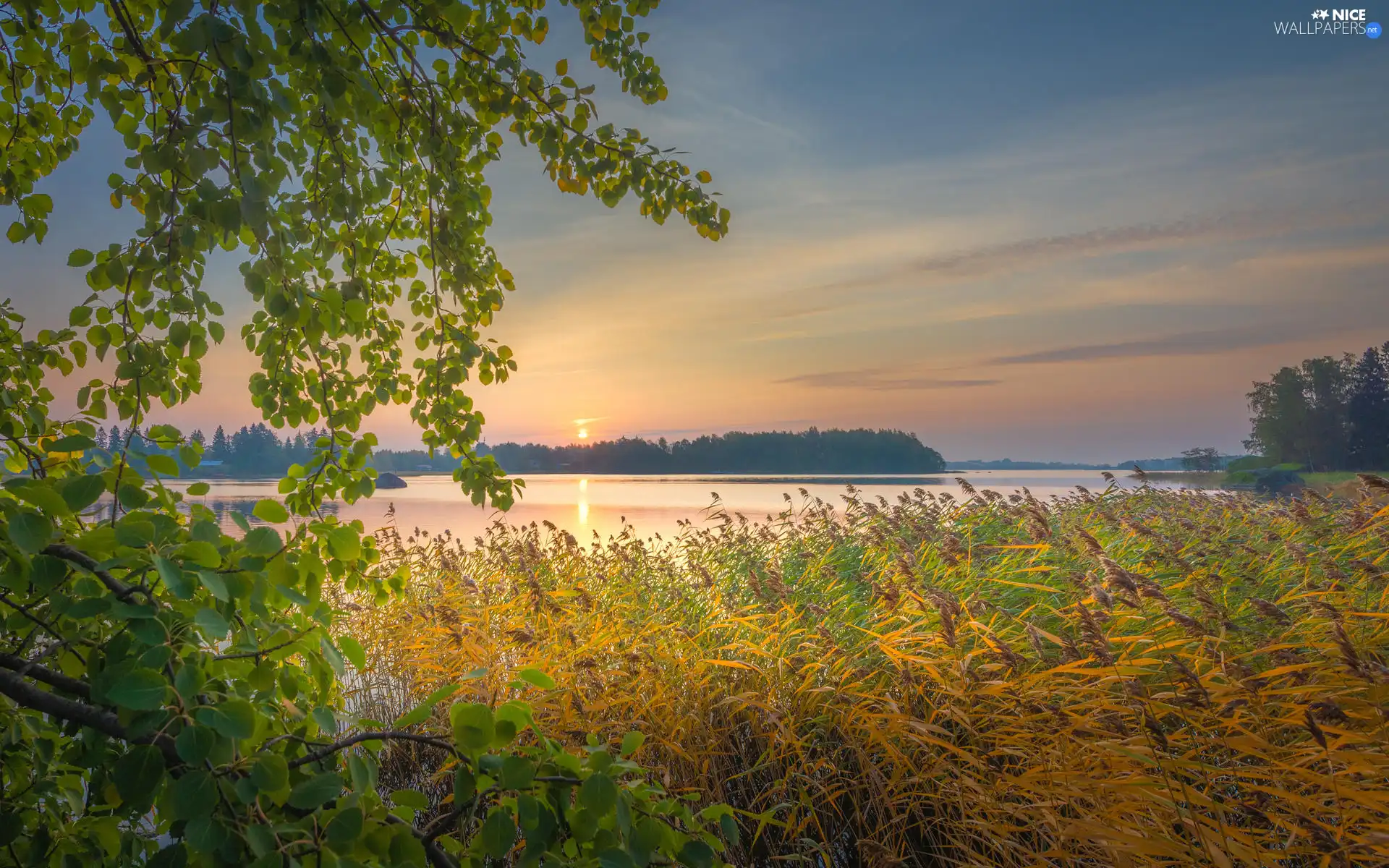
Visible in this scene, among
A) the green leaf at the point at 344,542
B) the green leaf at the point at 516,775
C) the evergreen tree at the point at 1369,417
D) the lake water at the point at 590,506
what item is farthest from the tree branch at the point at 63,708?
the evergreen tree at the point at 1369,417

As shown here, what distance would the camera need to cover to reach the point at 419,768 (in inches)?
150

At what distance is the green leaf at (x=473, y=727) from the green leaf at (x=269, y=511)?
15.9 inches

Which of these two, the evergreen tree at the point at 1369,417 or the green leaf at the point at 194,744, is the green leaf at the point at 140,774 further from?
the evergreen tree at the point at 1369,417

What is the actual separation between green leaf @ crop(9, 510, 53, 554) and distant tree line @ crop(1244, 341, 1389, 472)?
26.5 meters

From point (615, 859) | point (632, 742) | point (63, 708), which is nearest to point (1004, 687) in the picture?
point (632, 742)

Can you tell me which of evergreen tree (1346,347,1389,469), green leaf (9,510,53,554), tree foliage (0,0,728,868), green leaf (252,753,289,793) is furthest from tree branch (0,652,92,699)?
evergreen tree (1346,347,1389,469)

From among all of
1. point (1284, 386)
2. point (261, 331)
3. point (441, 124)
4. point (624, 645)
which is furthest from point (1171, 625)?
point (1284, 386)

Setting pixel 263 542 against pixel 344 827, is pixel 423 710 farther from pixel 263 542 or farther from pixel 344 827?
pixel 263 542

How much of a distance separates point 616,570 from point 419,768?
7.02 ft

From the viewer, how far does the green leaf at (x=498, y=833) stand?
930mm

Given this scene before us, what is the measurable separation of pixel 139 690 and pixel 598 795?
23.8 inches

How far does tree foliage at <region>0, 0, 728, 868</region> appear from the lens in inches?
34.7

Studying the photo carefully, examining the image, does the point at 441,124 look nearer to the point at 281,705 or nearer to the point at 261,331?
the point at 261,331

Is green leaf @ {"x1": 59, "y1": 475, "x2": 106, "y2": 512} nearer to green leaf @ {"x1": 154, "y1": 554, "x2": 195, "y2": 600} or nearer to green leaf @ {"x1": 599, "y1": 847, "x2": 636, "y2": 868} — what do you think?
green leaf @ {"x1": 154, "y1": 554, "x2": 195, "y2": 600}
